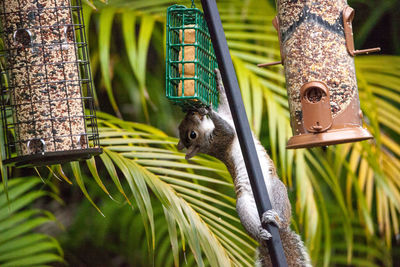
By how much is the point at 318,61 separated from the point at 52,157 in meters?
0.99

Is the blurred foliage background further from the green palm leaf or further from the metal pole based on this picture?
the metal pole

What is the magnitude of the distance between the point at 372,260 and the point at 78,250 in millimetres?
2216

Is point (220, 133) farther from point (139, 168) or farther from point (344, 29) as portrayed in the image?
point (344, 29)

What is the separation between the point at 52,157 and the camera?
5.81 feet

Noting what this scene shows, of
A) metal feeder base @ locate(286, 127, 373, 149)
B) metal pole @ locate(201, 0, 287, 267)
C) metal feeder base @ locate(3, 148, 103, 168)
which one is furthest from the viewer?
metal feeder base @ locate(286, 127, 373, 149)

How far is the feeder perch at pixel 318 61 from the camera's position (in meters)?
1.95

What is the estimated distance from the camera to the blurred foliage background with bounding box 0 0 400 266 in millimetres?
2205

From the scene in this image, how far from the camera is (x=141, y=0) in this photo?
3.14m

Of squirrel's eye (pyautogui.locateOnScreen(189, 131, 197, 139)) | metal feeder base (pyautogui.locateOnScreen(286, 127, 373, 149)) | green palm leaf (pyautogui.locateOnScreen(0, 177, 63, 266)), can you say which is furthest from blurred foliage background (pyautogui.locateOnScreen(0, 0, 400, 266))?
metal feeder base (pyautogui.locateOnScreen(286, 127, 373, 149))

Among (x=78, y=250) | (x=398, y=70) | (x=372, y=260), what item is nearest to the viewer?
(x=398, y=70)

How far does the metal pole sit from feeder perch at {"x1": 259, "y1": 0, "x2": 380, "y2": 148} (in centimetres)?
44

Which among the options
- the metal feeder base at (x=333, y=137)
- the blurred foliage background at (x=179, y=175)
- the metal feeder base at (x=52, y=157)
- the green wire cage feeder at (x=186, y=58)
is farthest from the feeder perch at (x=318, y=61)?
the metal feeder base at (x=52, y=157)

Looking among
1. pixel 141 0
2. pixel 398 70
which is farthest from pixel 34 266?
pixel 398 70

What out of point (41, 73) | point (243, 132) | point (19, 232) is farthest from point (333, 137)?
point (19, 232)
